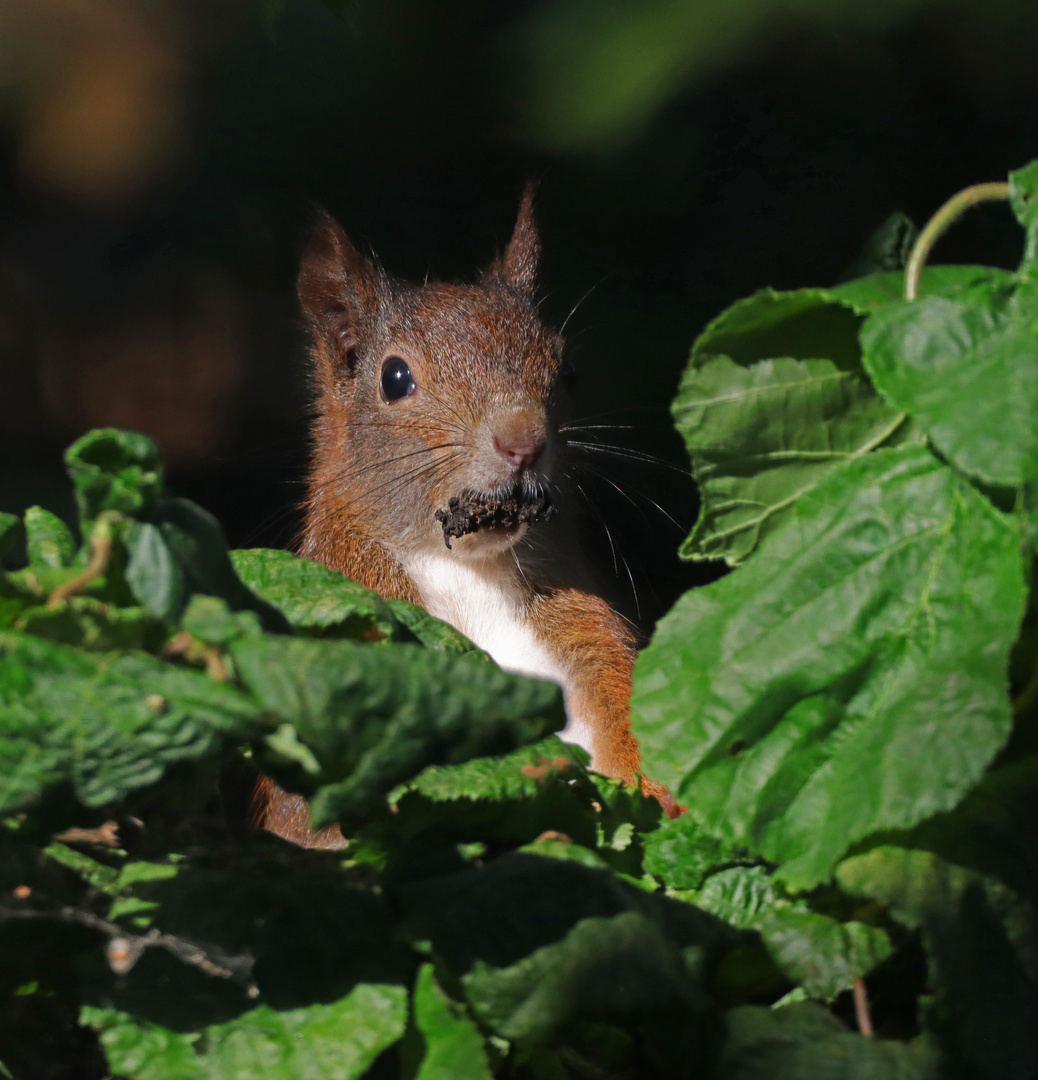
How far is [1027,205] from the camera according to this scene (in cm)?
86

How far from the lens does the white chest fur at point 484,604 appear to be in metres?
2.09

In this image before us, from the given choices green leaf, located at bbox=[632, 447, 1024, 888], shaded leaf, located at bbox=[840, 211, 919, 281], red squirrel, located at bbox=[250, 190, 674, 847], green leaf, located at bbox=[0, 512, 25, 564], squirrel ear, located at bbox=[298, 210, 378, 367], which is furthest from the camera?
squirrel ear, located at bbox=[298, 210, 378, 367]

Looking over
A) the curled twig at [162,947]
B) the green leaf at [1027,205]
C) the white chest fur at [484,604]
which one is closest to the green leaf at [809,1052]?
the curled twig at [162,947]

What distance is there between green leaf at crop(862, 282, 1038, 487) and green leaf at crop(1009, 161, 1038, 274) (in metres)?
0.02

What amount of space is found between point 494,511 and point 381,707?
1369 mm

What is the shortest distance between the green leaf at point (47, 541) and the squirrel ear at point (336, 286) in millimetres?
1414

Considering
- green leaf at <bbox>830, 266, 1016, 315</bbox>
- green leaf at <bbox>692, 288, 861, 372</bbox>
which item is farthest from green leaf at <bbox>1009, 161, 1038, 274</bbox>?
green leaf at <bbox>692, 288, 861, 372</bbox>

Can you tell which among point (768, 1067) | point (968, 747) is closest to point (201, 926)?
point (768, 1067)

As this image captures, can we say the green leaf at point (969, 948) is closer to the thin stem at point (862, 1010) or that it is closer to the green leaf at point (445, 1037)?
the thin stem at point (862, 1010)

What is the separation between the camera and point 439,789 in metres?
0.91

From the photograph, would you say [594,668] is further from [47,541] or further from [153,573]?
[153,573]

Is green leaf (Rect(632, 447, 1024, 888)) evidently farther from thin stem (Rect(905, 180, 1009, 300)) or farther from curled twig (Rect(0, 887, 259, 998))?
curled twig (Rect(0, 887, 259, 998))

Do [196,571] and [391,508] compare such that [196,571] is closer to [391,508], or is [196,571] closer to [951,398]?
[951,398]

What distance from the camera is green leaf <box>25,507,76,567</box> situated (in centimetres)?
→ 95
